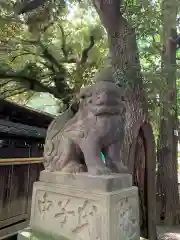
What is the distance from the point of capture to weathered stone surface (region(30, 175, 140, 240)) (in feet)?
6.14

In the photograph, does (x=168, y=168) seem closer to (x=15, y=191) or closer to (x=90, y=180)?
(x=15, y=191)

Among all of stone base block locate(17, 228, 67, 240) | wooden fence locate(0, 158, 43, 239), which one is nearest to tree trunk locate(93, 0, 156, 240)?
stone base block locate(17, 228, 67, 240)

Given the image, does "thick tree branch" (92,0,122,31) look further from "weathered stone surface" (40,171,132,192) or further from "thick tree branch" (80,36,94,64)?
"weathered stone surface" (40,171,132,192)

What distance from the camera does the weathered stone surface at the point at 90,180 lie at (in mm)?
1930

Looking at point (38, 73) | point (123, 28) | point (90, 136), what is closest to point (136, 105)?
point (123, 28)

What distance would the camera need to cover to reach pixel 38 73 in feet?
24.9

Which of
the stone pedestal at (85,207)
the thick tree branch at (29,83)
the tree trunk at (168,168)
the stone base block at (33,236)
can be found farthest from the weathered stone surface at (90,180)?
the thick tree branch at (29,83)

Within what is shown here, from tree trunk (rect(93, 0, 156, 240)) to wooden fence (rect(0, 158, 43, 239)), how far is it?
9.19ft

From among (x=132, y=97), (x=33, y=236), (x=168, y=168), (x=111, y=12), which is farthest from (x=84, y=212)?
(x=168, y=168)

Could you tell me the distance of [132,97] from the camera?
174 inches

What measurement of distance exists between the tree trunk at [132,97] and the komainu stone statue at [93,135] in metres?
1.97

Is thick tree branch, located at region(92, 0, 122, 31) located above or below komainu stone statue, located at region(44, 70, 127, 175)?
above

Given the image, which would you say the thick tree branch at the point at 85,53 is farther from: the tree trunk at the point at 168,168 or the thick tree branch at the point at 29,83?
the tree trunk at the point at 168,168

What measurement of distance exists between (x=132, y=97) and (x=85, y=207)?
2.83 m
